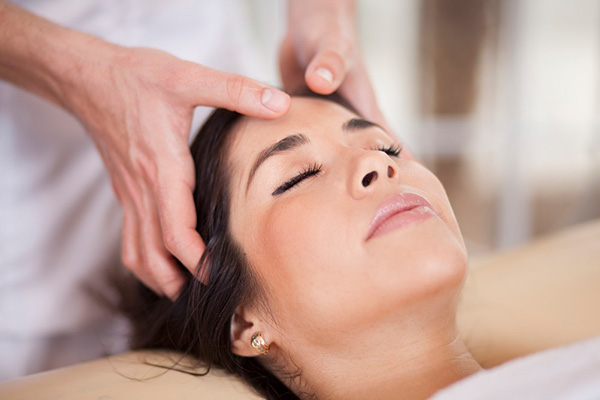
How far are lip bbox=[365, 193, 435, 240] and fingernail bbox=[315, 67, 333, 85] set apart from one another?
12.5 inches

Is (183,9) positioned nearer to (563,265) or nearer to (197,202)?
(197,202)

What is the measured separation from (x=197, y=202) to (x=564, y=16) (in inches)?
111

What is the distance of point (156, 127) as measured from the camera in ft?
3.11

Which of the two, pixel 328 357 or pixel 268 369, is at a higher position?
pixel 328 357

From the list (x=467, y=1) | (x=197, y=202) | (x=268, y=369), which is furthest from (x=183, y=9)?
(x=467, y=1)

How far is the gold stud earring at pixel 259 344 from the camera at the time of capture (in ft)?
2.99

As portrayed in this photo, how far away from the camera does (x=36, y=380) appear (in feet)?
2.99

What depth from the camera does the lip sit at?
0.78 m

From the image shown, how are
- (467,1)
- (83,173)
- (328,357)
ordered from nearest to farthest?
(328,357), (83,173), (467,1)

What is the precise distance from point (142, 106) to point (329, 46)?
444mm

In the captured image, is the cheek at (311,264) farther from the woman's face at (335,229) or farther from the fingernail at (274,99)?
the fingernail at (274,99)

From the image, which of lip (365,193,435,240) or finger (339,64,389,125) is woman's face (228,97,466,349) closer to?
lip (365,193,435,240)

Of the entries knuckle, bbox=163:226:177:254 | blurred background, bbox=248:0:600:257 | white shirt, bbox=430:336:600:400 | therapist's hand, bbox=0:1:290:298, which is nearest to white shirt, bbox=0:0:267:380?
therapist's hand, bbox=0:1:290:298

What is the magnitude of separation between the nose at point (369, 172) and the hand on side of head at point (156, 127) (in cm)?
18
